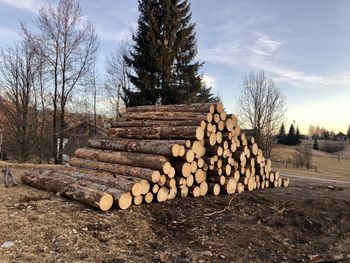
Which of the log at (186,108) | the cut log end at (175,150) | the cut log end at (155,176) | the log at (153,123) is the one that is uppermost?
the log at (186,108)

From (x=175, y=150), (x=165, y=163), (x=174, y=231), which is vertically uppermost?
(x=175, y=150)

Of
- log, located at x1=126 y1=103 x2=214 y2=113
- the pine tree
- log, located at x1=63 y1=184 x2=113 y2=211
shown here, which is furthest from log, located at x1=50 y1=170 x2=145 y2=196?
the pine tree

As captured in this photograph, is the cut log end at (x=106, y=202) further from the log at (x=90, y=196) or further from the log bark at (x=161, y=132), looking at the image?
the log bark at (x=161, y=132)

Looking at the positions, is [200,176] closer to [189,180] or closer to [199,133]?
[189,180]

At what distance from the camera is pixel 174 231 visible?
5.64 metres

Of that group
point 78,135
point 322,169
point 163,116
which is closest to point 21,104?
point 78,135

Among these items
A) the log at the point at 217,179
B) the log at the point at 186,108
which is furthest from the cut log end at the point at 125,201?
the log at the point at 186,108

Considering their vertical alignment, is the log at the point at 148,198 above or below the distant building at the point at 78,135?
below

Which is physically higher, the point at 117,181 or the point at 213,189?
the point at 117,181

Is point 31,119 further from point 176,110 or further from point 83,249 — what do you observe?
point 83,249

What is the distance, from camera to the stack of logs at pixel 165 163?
6.64m

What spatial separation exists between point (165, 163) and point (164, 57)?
52.4 feet

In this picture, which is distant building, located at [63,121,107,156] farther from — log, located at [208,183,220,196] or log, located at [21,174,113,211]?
log, located at [208,183,220,196]

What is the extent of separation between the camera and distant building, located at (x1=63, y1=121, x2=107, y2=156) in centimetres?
2283
